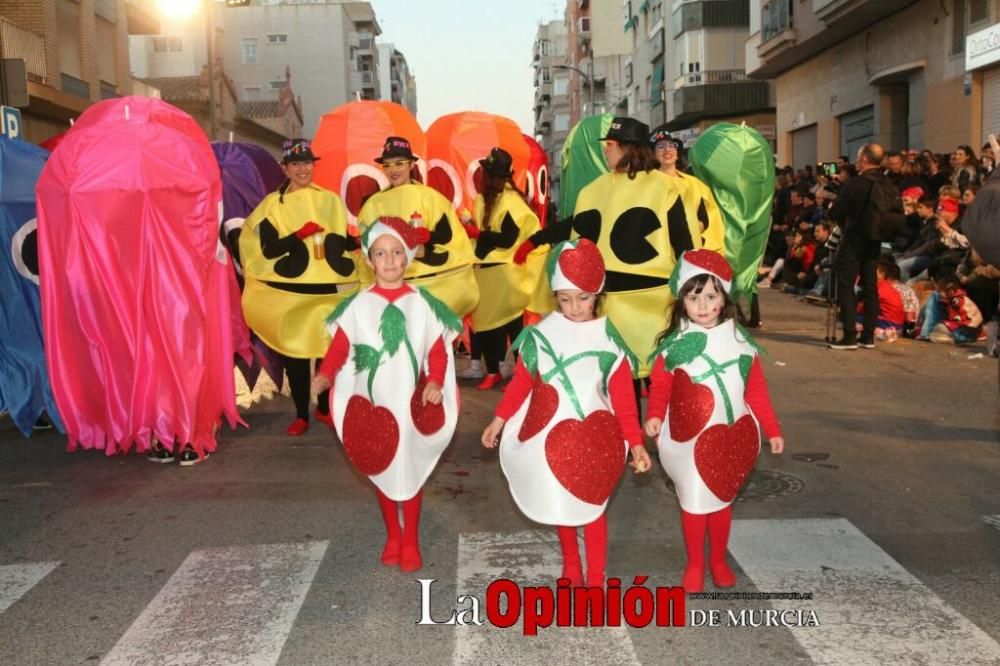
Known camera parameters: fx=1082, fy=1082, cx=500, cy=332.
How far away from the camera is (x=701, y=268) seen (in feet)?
14.3

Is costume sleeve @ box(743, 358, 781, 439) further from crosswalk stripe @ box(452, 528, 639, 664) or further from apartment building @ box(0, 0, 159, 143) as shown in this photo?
apartment building @ box(0, 0, 159, 143)

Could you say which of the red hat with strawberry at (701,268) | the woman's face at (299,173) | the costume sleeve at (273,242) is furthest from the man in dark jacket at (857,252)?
the red hat with strawberry at (701,268)

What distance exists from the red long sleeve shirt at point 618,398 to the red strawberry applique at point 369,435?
0.60 metres

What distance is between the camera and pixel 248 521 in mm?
5535

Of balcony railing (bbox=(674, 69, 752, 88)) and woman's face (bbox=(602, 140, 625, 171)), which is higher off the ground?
balcony railing (bbox=(674, 69, 752, 88))

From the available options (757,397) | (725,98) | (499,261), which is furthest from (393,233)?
(725,98)

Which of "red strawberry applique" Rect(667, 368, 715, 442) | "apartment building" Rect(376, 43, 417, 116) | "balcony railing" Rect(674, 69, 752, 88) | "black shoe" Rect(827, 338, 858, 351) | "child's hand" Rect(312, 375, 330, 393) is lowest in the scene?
"black shoe" Rect(827, 338, 858, 351)

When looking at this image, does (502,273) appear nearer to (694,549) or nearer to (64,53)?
(694,549)

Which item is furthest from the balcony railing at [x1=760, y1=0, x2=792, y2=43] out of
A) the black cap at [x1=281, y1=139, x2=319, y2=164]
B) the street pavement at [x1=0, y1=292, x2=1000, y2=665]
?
the black cap at [x1=281, y1=139, x2=319, y2=164]

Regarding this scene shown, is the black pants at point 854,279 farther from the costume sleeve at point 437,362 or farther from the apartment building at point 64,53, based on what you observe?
the apartment building at point 64,53

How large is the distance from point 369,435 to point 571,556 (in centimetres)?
102

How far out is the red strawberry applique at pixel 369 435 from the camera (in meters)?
4.63

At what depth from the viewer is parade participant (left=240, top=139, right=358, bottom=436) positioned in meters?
7.50

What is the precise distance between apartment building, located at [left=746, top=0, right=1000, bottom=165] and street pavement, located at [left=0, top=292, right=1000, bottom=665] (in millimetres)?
13575
